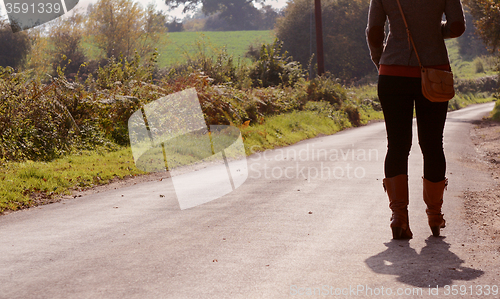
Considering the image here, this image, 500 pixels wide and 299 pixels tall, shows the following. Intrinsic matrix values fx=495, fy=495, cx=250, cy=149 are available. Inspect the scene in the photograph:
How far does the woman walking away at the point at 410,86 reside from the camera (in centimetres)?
380

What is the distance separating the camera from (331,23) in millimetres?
49875

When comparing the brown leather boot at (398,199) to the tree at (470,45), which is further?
the tree at (470,45)

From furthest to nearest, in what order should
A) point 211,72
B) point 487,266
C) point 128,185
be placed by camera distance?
point 211,72
point 128,185
point 487,266

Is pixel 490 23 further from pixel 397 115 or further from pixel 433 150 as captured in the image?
pixel 397 115

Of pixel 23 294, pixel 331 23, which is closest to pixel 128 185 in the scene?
pixel 23 294

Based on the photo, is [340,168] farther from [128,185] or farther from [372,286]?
[372,286]

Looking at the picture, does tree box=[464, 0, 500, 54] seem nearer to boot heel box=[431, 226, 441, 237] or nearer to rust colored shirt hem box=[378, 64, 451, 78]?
rust colored shirt hem box=[378, 64, 451, 78]

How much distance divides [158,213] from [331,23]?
155 ft

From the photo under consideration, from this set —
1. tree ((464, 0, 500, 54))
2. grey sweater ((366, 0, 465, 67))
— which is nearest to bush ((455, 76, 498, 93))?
tree ((464, 0, 500, 54))

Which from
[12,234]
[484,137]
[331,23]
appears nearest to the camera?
[12,234]

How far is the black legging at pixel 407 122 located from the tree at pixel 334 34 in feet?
141

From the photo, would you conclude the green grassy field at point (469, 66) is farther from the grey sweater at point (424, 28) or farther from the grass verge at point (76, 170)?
the grey sweater at point (424, 28)

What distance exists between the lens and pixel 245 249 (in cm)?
387

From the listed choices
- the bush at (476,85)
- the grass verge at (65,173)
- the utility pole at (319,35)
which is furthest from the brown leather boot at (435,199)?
the bush at (476,85)
